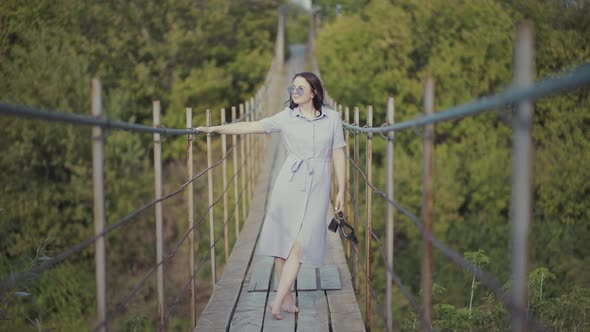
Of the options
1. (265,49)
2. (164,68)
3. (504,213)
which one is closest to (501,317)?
(504,213)

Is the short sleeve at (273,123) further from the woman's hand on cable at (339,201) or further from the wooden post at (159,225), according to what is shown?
the wooden post at (159,225)

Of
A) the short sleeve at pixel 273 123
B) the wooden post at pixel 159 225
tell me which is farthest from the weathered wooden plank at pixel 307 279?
the wooden post at pixel 159 225

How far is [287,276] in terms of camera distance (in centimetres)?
364

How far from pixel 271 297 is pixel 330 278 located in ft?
1.59

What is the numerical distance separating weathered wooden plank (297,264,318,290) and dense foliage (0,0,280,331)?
511 centimetres

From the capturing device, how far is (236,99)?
2511 centimetres

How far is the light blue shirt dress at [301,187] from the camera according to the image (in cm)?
371

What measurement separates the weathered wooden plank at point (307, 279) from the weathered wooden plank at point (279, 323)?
550 mm

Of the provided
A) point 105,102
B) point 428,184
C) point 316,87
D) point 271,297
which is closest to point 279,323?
point 271,297

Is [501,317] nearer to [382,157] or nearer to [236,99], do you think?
[382,157]

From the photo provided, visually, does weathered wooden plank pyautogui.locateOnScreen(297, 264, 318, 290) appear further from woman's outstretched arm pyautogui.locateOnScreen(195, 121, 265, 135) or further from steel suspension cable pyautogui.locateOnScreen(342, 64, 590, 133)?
steel suspension cable pyautogui.locateOnScreen(342, 64, 590, 133)

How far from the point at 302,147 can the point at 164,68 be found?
21159mm

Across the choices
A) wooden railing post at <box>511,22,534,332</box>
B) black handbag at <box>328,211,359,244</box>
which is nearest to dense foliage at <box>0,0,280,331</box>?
black handbag at <box>328,211,359,244</box>

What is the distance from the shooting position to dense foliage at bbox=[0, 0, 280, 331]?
15188 millimetres
